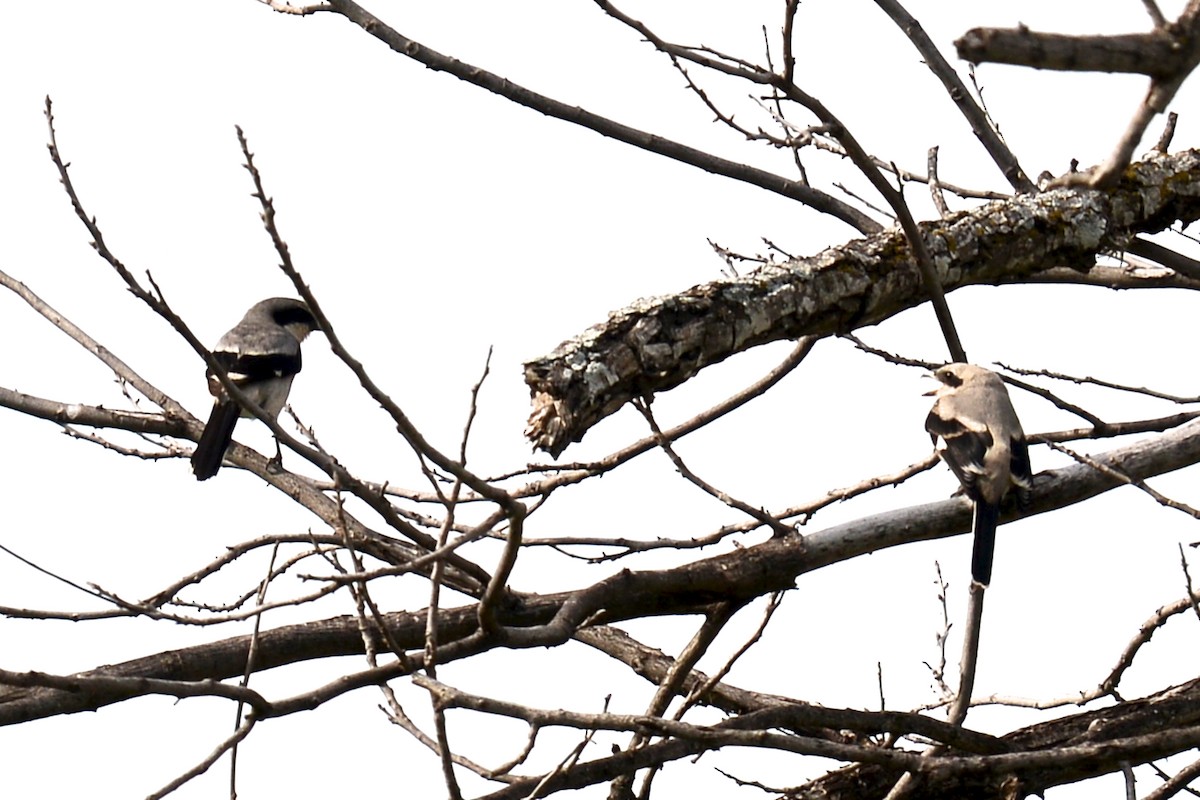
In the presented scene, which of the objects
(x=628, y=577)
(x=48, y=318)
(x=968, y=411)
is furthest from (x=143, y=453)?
(x=968, y=411)

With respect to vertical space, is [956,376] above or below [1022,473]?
above

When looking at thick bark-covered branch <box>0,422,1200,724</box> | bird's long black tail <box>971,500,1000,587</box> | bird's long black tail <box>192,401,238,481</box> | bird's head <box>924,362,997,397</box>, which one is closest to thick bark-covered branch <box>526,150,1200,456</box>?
thick bark-covered branch <box>0,422,1200,724</box>

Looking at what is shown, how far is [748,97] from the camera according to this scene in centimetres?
549

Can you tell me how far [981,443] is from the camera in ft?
18.1

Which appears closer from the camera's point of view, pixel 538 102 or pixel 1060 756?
pixel 1060 756

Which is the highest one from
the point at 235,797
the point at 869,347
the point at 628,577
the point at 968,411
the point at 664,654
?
the point at 968,411

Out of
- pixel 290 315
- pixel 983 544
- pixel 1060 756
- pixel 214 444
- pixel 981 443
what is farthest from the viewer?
pixel 290 315

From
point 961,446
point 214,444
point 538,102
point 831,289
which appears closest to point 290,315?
point 214,444

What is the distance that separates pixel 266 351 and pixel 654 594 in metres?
4.76

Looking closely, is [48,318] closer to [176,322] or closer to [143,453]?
[143,453]

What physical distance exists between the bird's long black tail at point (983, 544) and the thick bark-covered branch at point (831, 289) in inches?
33.5

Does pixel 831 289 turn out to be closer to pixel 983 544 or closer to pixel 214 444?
A: pixel 983 544

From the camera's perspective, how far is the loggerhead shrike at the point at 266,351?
801cm

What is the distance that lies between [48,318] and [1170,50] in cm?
472
